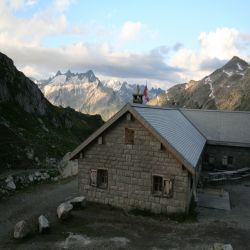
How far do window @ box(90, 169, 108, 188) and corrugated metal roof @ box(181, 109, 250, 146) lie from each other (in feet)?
63.0

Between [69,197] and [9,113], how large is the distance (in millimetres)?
26780

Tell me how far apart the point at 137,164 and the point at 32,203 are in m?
8.60

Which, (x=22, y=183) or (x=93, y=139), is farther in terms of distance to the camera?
(x=22, y=183)

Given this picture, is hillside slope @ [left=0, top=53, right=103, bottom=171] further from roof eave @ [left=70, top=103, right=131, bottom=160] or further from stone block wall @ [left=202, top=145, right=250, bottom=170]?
stone block wall @ [left=202, top=145, right=250, bottom=170]

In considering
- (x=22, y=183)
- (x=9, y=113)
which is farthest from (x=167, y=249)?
(x=9, y=113)

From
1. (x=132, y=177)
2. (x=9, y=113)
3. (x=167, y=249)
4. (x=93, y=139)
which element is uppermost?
(x=9, y=113)

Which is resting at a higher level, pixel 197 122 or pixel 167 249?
pixel 197 122

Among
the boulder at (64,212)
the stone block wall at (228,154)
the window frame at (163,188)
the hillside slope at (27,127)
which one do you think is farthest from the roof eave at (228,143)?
the boulder at (64,212)

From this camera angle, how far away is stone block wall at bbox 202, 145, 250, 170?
134 feet

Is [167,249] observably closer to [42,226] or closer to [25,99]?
[42,226]

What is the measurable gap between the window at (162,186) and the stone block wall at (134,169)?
0.80ft

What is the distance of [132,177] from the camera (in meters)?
24.6

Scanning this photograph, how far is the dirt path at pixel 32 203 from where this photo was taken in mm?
23109

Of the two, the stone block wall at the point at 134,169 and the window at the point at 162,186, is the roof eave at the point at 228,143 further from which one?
the window at the point at 162,186
